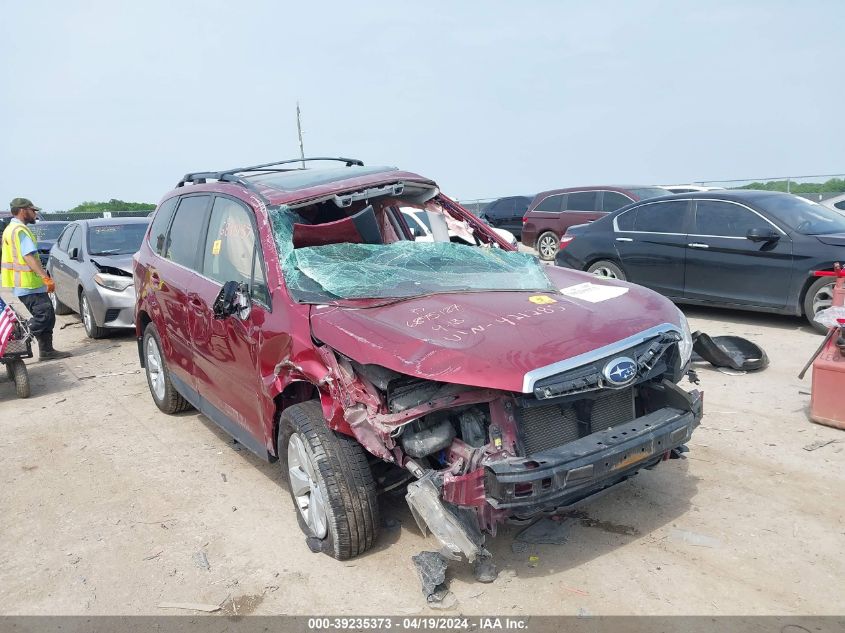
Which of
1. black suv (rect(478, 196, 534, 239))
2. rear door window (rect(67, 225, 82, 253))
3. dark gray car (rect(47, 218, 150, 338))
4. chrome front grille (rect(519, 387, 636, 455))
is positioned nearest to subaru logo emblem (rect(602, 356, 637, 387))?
chrome front grille (rect(519, 387, 636, 455))

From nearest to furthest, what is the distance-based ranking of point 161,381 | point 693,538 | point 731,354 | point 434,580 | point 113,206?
point 434,580 < point 693,538 < point 161,381 < point 731,354 < point 113,206

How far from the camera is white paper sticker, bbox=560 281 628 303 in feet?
12.8

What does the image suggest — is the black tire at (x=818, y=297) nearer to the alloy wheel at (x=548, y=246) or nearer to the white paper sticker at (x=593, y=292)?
the white paper sticker at (x=593, y=292)

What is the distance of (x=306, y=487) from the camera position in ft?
11.9

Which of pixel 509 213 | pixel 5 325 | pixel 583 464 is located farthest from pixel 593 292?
pixel 509 213

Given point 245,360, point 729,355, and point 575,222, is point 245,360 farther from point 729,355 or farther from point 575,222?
point 575,222

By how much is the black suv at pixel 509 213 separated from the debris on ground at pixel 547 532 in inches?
730

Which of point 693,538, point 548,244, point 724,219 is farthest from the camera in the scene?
point 548,244

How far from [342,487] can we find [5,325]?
527 centimetres

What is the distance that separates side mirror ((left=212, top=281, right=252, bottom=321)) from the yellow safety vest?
5.38 metres

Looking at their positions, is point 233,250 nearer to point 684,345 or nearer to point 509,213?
point 684,345

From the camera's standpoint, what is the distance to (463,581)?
329 centimetres

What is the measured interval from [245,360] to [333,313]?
0.90 m

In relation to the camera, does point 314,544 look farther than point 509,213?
No
